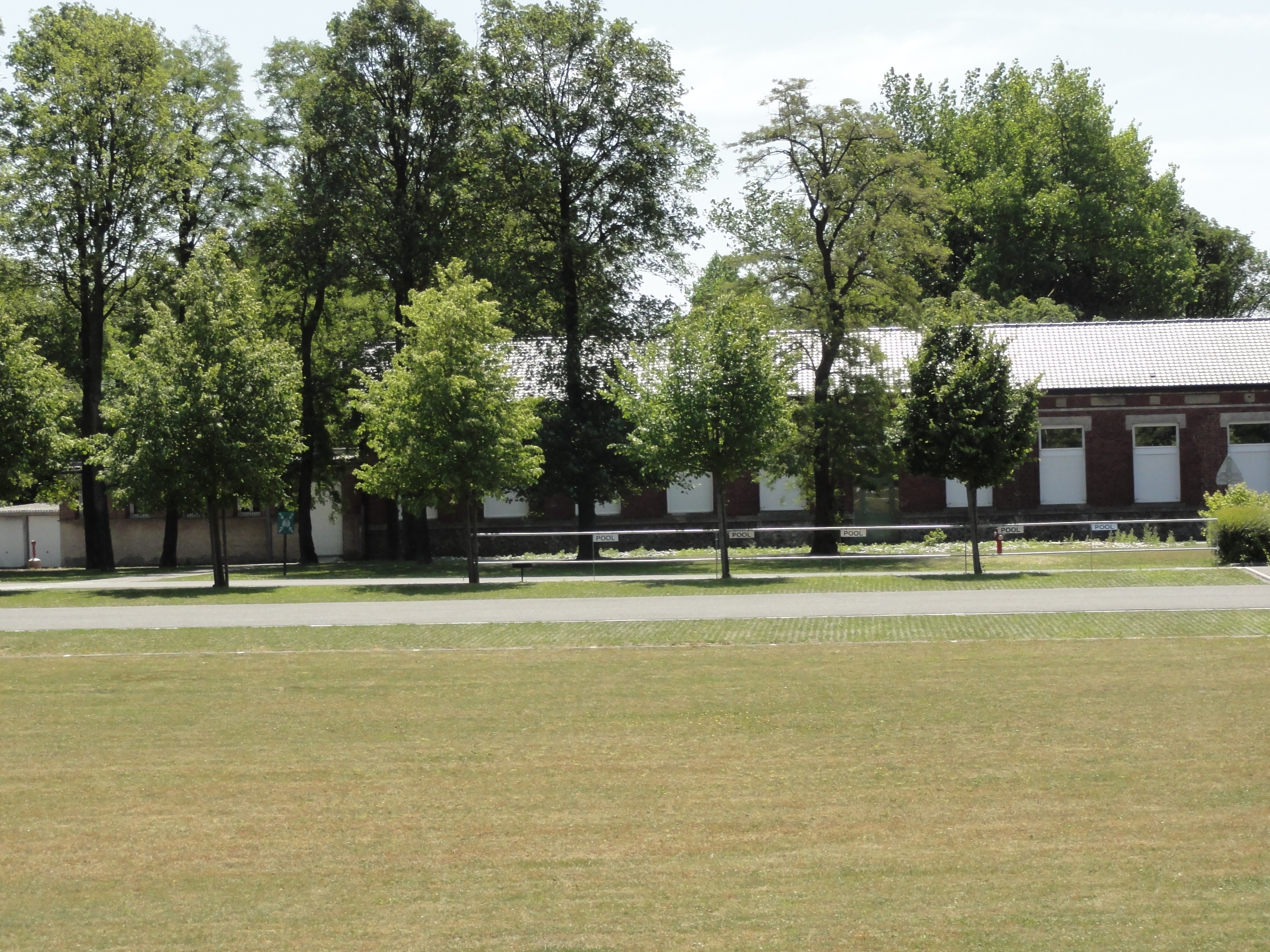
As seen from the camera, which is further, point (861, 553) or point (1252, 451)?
point (1252, 451)

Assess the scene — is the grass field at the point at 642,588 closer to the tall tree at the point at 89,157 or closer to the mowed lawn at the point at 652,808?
the mowed lawn at the point at 652,808

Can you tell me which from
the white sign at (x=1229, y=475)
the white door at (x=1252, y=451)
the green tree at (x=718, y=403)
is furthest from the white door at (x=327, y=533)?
the white door at (x=1252, y=451)

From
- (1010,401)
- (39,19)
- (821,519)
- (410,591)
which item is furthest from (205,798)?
(39,19)

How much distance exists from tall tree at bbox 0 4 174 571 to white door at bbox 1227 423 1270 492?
35.0m

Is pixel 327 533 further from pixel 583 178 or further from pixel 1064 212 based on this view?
→ pixel 1064 212

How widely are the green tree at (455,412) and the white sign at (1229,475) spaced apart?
68.8ft

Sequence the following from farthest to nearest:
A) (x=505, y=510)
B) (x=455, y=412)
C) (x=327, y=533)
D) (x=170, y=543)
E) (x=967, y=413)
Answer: (x=327, y=533), (x=505, y=510), (x=170, y=543), (x=455, y=412), (x=967, y=413)

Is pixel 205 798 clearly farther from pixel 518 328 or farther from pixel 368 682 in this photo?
pixel 518 328

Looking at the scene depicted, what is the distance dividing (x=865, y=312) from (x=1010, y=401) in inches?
309

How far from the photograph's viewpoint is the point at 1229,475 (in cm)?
3850

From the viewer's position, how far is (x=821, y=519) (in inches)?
1447

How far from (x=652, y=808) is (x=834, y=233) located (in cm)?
2866

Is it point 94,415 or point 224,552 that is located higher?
point 94,415

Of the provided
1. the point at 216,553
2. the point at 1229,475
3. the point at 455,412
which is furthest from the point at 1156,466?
the point at 216,553
